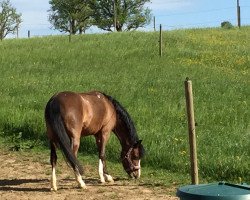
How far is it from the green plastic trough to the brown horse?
4181 mm

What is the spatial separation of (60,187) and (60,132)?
101 cm

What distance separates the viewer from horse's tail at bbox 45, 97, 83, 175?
7.88m

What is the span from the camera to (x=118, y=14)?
8069 cm

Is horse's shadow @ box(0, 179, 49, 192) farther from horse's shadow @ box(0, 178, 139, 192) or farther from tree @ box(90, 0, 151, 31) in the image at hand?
tree @ box(90, 0, 151, 31)

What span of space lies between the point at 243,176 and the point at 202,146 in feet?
5.66

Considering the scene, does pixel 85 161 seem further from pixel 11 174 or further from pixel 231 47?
pixel 231 47

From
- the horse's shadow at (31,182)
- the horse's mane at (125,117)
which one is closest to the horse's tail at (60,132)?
the horse's shadow at (31,182)

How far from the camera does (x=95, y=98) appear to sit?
8.88 meters

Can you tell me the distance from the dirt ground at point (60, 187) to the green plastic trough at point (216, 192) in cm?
375

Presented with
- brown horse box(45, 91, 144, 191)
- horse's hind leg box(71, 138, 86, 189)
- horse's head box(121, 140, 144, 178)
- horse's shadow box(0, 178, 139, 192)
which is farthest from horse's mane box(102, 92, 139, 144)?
horse's hind leg box(71, 138, 86, 189)

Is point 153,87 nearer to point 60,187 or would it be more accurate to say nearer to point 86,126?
point 86,126

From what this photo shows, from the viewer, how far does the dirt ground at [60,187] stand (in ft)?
25.8

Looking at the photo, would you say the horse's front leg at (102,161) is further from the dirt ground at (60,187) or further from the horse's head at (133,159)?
the horse's head at (133,159)

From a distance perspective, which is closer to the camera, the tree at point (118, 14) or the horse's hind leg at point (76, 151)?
the horse's hind leg at point (76, 151)
